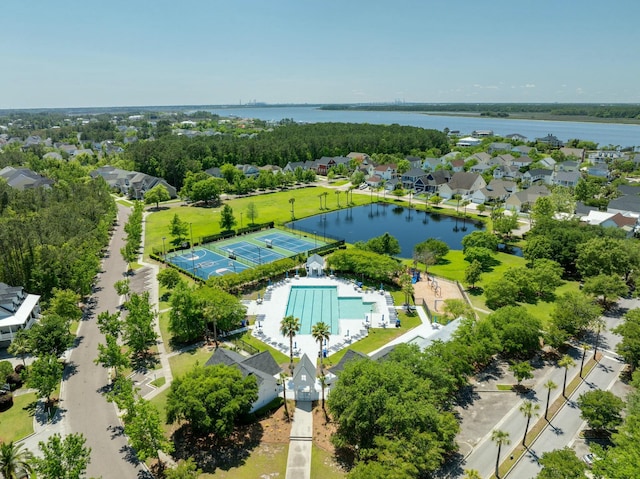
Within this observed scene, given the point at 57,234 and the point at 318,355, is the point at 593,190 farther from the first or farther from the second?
the point at 57,234

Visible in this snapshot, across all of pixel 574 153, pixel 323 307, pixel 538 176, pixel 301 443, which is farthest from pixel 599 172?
pixel 301 443

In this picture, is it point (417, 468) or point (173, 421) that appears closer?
point (417, 468)

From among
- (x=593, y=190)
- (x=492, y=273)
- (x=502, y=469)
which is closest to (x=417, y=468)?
(x=502, y=469)

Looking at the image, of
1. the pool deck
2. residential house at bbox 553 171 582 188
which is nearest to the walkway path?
the pool deck

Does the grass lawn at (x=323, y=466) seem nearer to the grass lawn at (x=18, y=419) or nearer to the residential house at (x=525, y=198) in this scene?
the grass lawn at (x=18, y=419)

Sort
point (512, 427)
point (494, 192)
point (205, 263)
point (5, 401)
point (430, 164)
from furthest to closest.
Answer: point (430, 164) → point (494, 192) → point (205, 263) → point (5, 401) → point (512, 427)

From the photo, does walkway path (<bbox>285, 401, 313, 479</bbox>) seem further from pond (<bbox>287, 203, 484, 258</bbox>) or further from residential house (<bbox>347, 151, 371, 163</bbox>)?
residential house (<bbox>347, 151, 371, 163</bbox>)

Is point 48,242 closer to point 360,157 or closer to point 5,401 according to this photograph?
point 5,401
